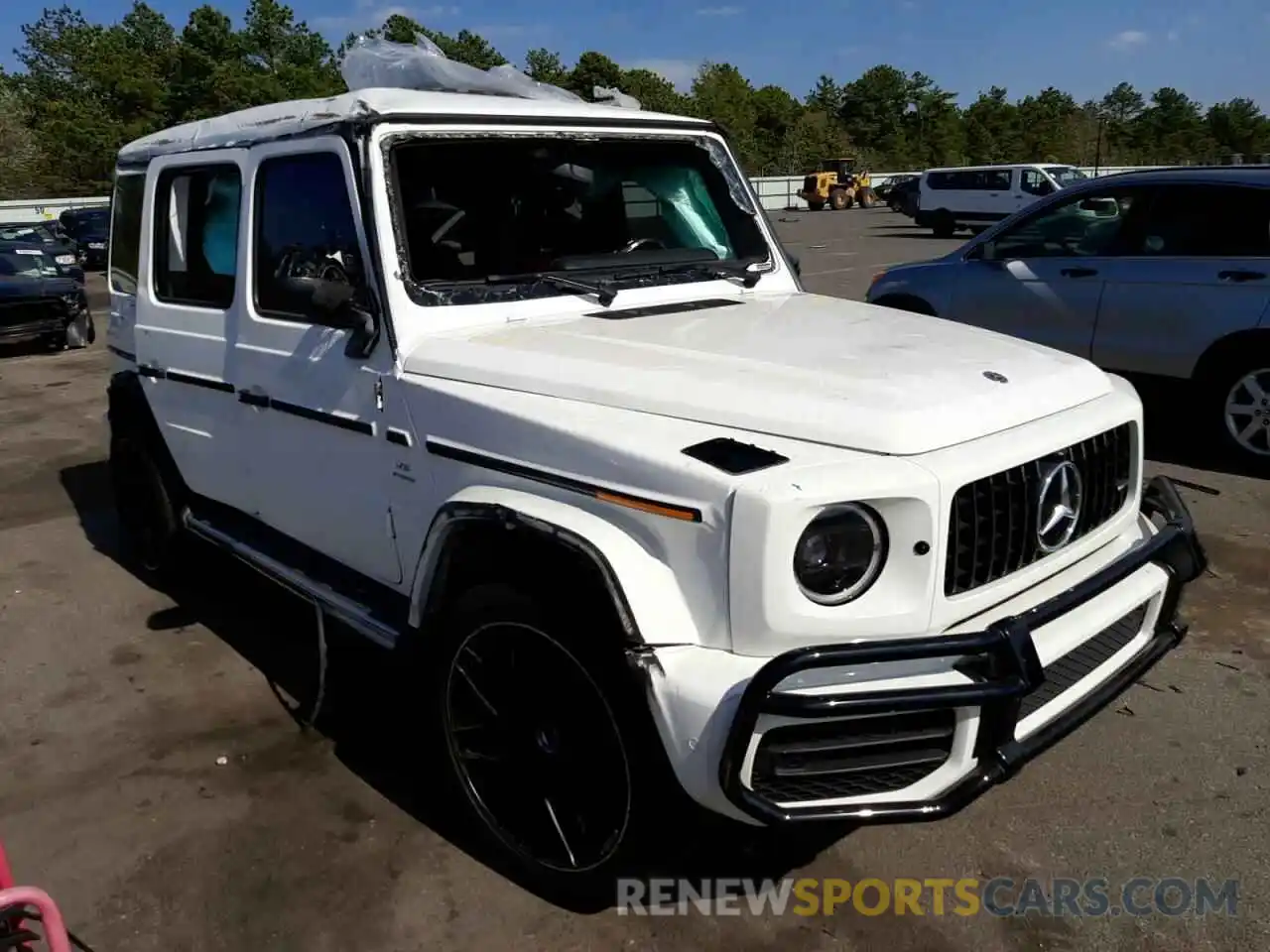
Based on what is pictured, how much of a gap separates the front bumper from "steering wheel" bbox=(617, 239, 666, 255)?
192 centimetres

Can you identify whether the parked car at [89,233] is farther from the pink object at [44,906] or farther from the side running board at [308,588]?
the pink object at [44,906]

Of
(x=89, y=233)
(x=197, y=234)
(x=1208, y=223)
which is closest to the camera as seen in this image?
(x=197, y=234)

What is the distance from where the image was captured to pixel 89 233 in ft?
83.8

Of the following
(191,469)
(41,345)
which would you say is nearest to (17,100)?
(41,345)

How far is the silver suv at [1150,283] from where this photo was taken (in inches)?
245

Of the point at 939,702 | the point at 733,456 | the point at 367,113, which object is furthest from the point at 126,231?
the point at 939,702

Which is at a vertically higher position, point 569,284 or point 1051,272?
point 569,284

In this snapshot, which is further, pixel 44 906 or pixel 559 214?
pixel 559 214

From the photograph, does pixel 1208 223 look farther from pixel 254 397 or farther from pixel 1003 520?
pixel 254 397

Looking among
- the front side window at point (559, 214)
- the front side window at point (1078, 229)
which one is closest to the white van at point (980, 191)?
the front side window at point (1078, 229)

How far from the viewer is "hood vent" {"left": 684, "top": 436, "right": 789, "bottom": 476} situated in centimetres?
228

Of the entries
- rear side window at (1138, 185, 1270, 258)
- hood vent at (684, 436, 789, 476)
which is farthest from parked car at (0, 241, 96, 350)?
hood vent at (684, 436, 789, 476)

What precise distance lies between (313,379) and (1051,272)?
17.8ft

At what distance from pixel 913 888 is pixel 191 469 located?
336 cm
